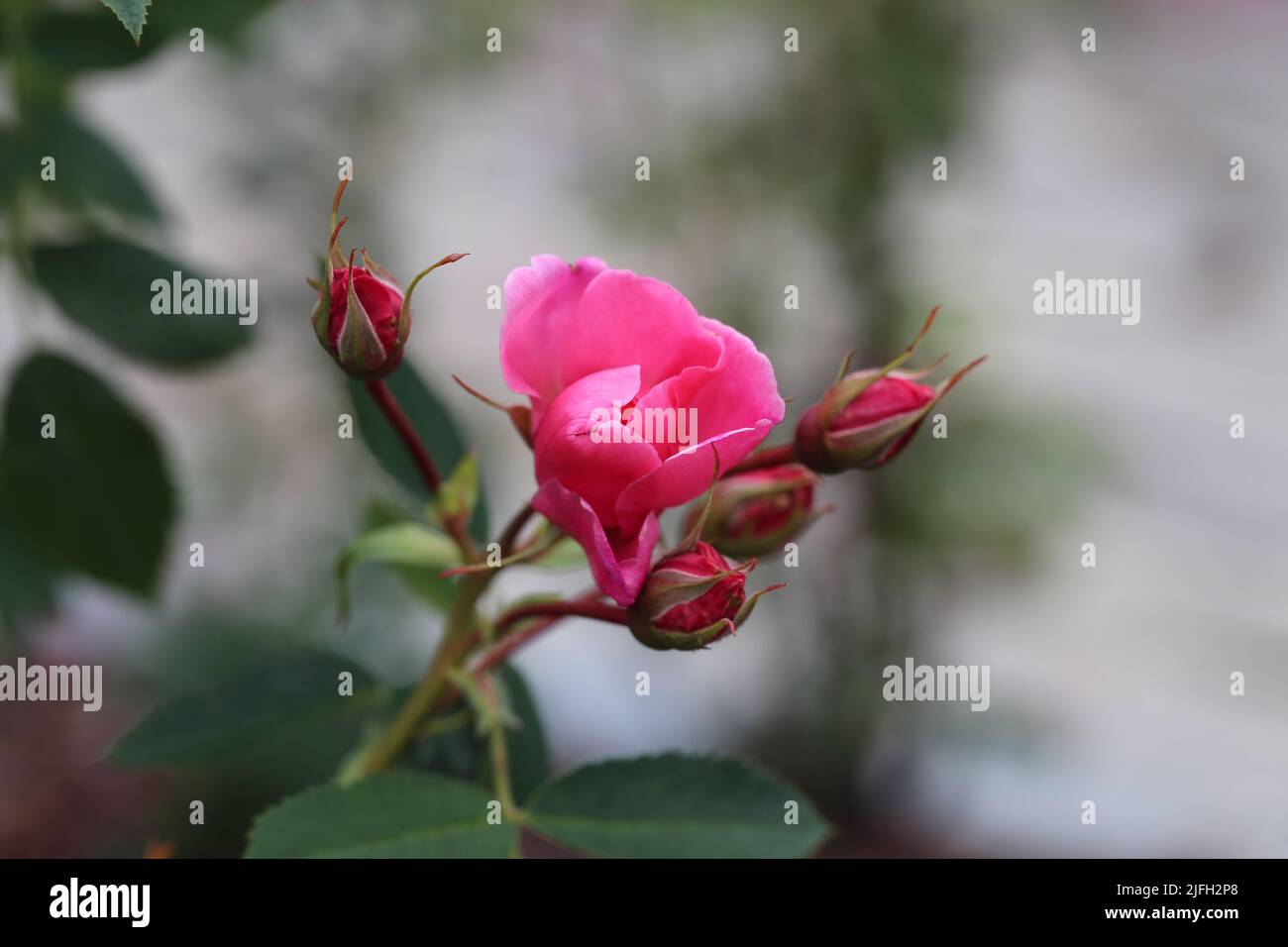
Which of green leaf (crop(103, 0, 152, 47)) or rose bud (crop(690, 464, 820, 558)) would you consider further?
rose bud (crop(690, 464, 820, 558))

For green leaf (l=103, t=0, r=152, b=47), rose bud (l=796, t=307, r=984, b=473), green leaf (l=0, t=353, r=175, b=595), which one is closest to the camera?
green leaf (l=103, t=0, r=152, b=47)

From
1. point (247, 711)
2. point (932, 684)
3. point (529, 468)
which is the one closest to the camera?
point (247, 711)

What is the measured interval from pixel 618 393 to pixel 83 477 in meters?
0.43

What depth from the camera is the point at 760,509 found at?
57 centimetres

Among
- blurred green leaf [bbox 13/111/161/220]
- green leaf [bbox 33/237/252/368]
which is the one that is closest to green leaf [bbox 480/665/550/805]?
green leaf [bbox 33/237/252/368]

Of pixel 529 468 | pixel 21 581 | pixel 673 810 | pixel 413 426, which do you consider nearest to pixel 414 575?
pixel 413 426

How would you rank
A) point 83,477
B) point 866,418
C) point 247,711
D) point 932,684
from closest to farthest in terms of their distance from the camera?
point 866,418 < point 247,711 < point 83,477 < point 932,684

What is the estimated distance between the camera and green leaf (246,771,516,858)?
52 cm

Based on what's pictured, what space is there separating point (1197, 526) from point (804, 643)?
130cm

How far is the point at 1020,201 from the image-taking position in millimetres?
3129

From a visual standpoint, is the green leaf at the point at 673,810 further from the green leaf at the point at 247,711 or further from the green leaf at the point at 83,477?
the green leaf at the point at 83,477

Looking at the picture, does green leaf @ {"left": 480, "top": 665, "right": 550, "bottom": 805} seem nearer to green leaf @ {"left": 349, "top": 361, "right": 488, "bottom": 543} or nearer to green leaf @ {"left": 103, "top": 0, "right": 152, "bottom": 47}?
green leaf @ {"left": 349, "top": 361, "right": 488, "bottom": 543}
